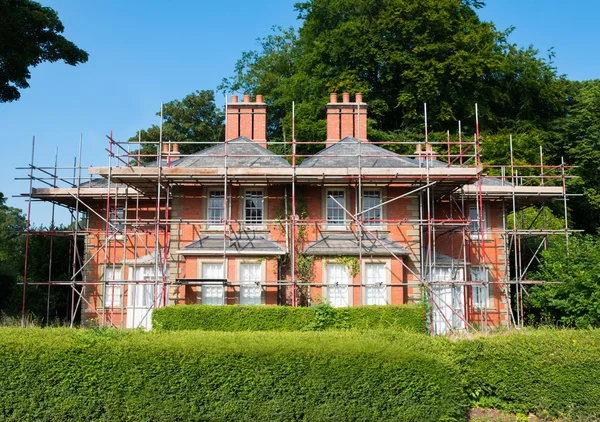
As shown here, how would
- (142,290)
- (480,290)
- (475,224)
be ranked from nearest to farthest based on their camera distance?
1. (142,290)
2. (480,290)
3. (475,224)

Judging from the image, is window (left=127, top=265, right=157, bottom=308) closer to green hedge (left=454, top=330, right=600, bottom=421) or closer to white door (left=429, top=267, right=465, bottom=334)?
white door (left=429, top=267, right=465, bottom=334)

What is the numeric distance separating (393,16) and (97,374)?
28.6 m

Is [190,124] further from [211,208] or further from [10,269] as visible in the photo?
[211,208]

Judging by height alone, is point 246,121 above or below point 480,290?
above

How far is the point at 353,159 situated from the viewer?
22562mm

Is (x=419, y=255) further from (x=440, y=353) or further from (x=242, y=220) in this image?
(x=440, y=353)

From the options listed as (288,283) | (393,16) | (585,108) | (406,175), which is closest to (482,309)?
(406,175)

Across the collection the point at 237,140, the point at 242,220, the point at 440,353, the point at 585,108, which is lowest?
the point at 440,353

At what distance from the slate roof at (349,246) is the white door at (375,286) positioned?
569 mm

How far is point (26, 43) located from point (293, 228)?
42.7ft

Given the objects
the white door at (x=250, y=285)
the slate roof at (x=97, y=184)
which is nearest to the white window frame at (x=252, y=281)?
the white door at (x=250, y=285)

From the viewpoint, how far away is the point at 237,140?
23.8 m

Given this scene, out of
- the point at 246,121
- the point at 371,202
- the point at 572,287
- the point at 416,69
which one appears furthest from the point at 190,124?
the point at 572,287

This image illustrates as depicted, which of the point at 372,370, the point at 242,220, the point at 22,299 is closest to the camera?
the point at 372,370
